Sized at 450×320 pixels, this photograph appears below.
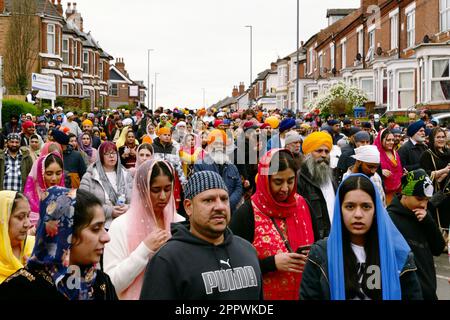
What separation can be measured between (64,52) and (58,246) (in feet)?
212

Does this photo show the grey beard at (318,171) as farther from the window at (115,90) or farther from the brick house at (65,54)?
the window at (115,90)

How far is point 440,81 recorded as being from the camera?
33562 millimetres

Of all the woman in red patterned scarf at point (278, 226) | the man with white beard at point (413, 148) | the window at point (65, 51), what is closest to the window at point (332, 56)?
the window at point (65, 51)

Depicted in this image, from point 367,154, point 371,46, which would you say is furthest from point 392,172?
point 371,46

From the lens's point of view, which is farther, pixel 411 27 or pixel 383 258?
pixel 411 27

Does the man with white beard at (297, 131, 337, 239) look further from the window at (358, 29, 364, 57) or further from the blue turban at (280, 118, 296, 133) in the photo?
the window at (358, 29, 364, 57)

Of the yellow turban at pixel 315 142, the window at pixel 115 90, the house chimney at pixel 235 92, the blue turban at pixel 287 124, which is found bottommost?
the yellow turban at pixel 315 142

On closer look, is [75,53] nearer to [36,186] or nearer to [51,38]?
[51,38]

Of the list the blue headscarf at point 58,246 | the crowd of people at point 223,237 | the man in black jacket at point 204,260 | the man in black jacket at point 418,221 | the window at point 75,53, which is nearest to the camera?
the blue headscarf at point 58,246

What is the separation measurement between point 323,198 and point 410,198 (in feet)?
4.58

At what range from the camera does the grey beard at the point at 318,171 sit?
23.8ft

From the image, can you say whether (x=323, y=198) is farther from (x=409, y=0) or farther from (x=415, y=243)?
(x=409, y=0)

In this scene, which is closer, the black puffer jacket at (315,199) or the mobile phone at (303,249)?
the mobile phone at (303,249)
